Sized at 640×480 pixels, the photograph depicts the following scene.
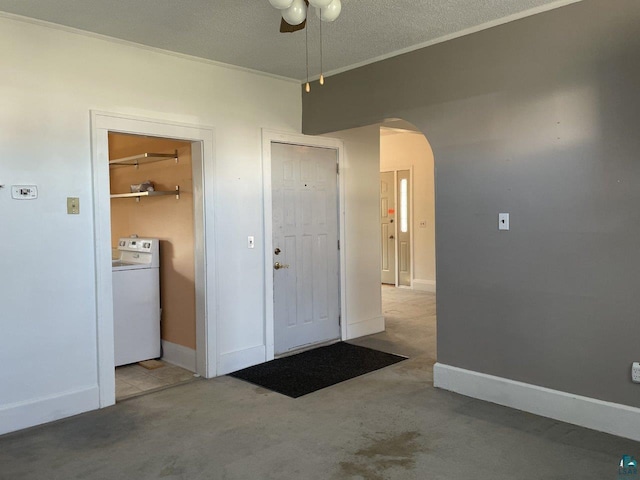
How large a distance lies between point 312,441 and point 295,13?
7.53 ft

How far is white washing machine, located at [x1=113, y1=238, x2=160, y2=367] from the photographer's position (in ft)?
14.4

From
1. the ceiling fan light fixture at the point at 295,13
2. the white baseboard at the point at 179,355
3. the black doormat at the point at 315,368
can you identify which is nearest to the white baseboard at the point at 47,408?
the white baseboard at the point at 179,355

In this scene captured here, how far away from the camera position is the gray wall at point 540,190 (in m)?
2.92

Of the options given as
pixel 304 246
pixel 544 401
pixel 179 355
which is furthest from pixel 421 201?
pixel 544 401

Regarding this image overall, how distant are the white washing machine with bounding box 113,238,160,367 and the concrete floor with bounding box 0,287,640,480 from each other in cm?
→ 85

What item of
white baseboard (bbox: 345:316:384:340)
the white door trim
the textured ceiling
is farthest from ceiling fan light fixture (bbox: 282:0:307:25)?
white baseboard (bbox: 345:316:384:340)

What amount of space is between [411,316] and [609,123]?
3.81 metres

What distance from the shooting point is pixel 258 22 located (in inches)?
128

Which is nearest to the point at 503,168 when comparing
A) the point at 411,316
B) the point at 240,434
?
the point at 240,434

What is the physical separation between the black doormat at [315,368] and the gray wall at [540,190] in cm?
79

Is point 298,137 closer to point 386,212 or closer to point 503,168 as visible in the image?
point 503,168

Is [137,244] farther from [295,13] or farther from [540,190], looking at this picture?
[540,190]

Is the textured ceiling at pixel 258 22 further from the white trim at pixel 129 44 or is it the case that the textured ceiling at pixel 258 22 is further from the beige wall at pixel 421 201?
the beige wall at pixel 421 201

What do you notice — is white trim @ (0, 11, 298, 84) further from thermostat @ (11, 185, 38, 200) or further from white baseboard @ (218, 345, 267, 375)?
white baseboard @ (218, 345, 267, 375)
